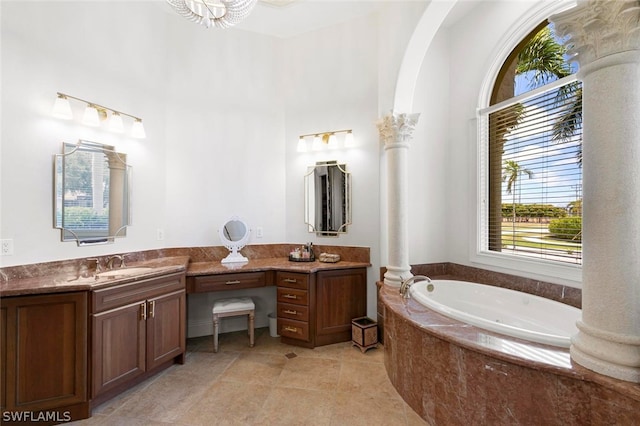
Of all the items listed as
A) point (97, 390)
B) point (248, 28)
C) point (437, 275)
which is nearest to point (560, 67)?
point (437, 275)

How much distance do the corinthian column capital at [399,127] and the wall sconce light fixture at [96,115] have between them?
2452mm

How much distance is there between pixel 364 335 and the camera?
9.01ft

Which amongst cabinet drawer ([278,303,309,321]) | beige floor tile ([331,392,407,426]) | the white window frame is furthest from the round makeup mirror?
the white window frame

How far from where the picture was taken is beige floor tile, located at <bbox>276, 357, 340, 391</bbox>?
2.23 metres

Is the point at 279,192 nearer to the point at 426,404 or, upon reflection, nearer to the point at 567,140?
the point at 426,404

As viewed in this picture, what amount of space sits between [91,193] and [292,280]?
1.97m

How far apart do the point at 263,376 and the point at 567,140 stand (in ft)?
10.6

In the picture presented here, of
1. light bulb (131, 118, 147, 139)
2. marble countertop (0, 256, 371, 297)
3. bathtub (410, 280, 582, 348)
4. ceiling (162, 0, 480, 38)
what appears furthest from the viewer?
ceiling (162, 0, 480, 38)

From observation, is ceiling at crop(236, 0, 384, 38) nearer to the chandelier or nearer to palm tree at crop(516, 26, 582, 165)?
the chandelier

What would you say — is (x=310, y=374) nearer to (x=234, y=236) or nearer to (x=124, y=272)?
(x=234, y=236)

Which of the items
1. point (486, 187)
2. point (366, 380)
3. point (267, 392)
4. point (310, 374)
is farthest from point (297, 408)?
point (486, 187)

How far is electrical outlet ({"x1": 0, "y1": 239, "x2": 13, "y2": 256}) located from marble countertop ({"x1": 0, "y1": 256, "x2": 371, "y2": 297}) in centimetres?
19

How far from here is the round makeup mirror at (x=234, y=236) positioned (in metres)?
3.13

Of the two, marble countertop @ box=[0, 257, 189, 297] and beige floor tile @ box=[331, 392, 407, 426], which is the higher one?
marble countertop @ box=[0, 257, 189, 297]
